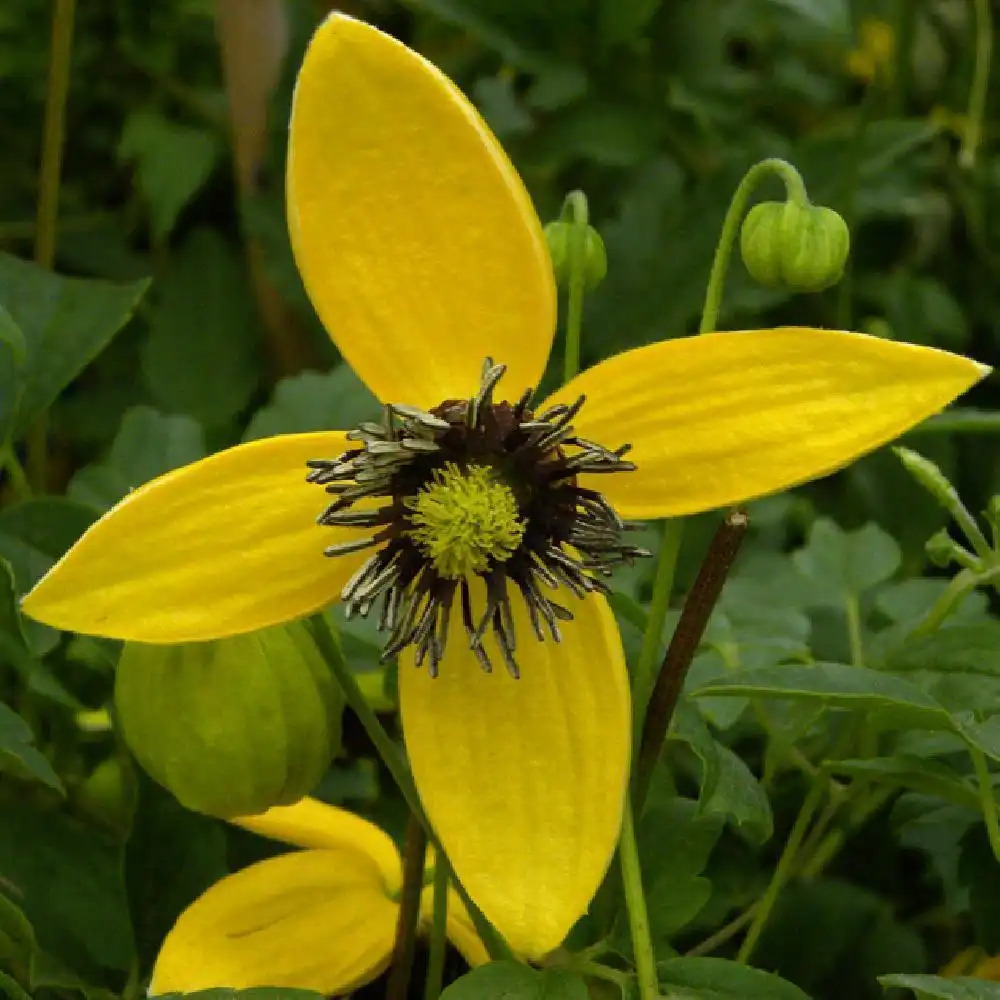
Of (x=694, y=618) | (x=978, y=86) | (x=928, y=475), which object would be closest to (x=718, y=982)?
(x=694, y=618)

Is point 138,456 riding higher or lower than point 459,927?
higher

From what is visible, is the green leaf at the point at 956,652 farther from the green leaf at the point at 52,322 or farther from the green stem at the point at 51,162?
the green stem at the point at 51,162

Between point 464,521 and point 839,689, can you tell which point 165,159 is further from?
point 839,689

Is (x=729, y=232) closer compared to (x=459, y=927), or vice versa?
(x=729, y=232)

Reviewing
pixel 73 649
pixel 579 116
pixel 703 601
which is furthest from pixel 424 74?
pixel 579 116

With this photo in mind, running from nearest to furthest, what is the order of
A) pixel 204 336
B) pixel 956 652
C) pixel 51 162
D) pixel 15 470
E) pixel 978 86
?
pixel 956 652
pixel 15 470
pixel 51 162
pixel 204 336
pixel 978 86
